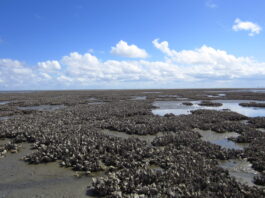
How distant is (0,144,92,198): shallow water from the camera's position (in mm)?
6012

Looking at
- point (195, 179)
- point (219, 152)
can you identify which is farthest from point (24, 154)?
point (219, 152)

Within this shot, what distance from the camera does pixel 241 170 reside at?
23.7 ft

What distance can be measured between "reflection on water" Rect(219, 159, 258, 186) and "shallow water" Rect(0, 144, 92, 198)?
5034 mm

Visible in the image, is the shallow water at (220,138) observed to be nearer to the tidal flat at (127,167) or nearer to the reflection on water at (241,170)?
the tidal flat at (127,167)

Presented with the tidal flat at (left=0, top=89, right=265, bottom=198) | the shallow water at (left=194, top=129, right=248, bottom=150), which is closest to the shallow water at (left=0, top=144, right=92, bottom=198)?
the tidal flat at (left=0, top=89, right=265, bottom=198)

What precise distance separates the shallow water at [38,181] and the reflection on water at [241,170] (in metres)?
5.03

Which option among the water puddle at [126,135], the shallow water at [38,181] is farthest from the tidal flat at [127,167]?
the water puddle at [126,135]

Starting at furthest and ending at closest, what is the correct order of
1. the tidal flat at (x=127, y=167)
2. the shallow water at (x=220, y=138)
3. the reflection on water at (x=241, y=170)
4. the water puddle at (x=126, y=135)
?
the water puddle at (x=126, y=135) < the shallow water at (x=220, y=138) < the reflection on water at (x=241, y=170) < the tidal flat at (x=127, y=167)

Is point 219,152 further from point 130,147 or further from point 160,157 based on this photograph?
point 130,147

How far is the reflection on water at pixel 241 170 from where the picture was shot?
21.5 feet

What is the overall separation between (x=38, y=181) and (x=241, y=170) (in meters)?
7.20

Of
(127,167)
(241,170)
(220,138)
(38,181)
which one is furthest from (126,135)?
(241,170)

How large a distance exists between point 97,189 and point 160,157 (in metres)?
3.04

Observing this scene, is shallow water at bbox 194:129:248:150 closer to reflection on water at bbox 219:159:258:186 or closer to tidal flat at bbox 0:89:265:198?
tidal flat at bbox 0:89:265:198
